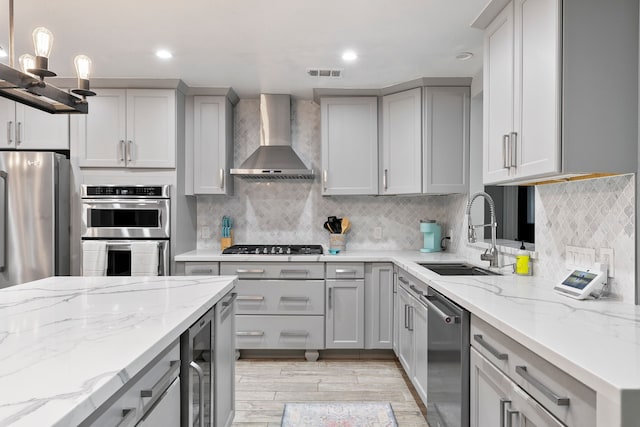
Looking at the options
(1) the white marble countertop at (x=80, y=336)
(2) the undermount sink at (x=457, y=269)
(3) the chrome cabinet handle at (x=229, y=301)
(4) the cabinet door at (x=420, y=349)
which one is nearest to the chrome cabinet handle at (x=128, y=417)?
(1) the white marble countertop at (x=80, y=336)

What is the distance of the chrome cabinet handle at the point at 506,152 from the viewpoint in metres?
2.00

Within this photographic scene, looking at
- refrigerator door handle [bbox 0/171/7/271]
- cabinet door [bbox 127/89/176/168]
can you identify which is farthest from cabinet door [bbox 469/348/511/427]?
refrigerator door handle [bbox 0/171/7/271]

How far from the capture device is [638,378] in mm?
912

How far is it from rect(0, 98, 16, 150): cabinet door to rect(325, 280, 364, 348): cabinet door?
10.0 feet

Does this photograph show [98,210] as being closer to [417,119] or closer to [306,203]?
[306,203]

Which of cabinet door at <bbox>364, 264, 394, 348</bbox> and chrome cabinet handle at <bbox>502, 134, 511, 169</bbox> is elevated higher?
chrome cabinet handle at <bbox>502, 134, 511, 169</bbox>

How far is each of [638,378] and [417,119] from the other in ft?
9.57

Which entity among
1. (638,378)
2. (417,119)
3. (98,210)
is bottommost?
(638,378)

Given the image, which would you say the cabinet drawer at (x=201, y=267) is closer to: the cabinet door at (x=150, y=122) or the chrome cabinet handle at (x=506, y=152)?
the cabinet door at (x=150, y=122)

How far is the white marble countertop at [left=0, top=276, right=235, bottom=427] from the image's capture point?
78 cm

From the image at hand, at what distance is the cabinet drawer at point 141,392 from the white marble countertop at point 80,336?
63 mm

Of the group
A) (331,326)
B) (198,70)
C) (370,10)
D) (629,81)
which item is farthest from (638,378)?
(198,70)

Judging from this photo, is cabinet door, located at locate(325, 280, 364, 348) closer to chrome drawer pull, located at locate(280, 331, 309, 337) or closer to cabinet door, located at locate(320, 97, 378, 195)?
chrome drawer pull, located at locate(280, 331, 309, 337)

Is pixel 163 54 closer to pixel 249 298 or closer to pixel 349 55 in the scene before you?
pixel 349 55
